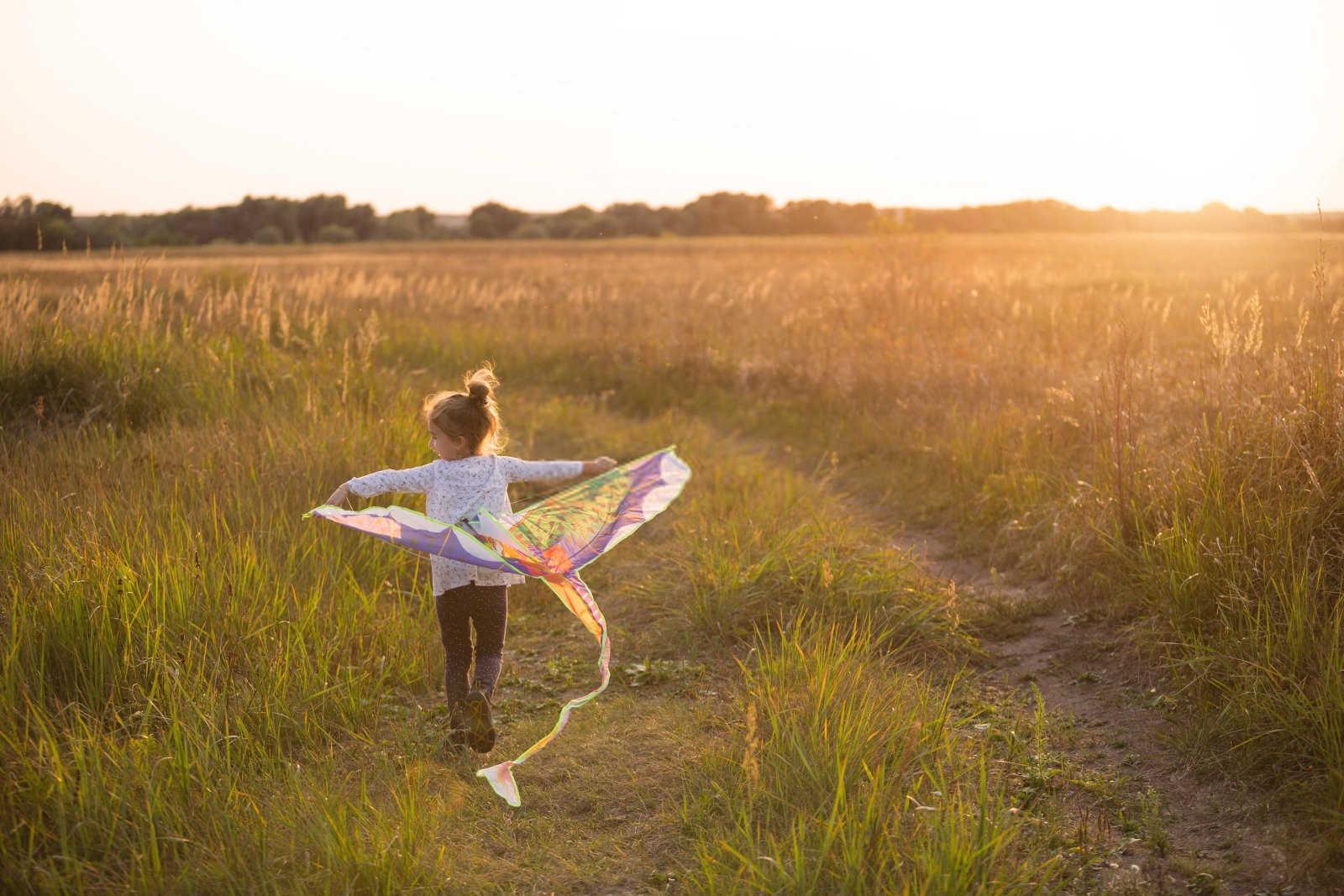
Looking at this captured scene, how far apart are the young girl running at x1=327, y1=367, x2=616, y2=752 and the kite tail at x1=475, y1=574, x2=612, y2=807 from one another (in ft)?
0.86

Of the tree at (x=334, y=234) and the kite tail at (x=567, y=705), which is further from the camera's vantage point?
the tree at (x=334, y=234)

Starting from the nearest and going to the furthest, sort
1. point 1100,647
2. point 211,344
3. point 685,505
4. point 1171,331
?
point 1100,647
point 685,505
point 211,344
point 1171,331

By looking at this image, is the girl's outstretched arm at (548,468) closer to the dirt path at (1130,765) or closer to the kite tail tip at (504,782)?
the kite tail tip at (504,782)

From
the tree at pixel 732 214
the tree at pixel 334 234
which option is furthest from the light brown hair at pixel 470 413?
the tree at pixel 334 234

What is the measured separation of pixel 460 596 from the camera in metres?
3.96

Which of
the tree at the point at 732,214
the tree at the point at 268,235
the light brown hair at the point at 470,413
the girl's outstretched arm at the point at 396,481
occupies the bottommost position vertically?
the girl's outstretched arm at the point at 396,481

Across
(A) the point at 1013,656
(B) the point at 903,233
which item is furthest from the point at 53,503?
(B) the point at 903,233

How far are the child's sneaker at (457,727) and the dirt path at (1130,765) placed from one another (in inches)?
92.8

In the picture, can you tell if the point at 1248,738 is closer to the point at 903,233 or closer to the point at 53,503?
the point at 53,503

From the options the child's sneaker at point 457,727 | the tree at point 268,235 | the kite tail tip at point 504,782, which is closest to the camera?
the kite tail tip at point 504,782

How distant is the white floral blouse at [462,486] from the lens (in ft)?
12.9

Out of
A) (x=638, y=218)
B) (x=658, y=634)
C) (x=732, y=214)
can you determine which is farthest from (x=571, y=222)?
(x=658, y=634)

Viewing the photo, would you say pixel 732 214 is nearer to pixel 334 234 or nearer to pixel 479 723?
pixel 334 234

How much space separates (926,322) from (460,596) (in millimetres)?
9346
